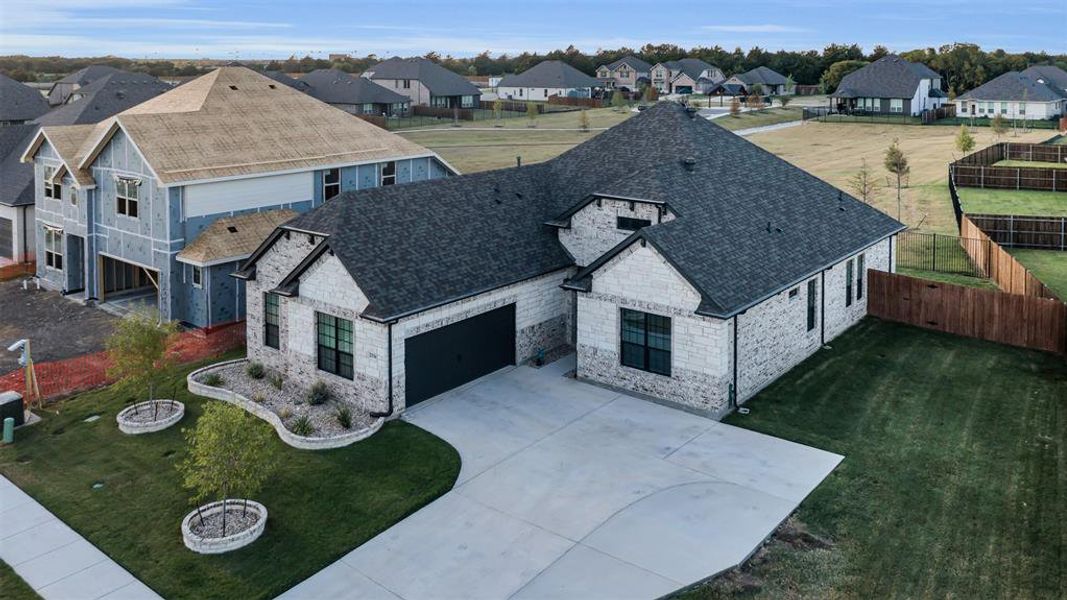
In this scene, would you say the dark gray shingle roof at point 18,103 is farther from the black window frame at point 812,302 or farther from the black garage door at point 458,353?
the black window frame at point 812,302

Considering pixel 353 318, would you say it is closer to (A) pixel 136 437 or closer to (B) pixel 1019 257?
(A) pixel 136 437

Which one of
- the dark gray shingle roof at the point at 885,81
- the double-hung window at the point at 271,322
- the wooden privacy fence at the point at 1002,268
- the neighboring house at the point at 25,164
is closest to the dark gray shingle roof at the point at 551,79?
the dark gray shingle roof at the point at 885,81

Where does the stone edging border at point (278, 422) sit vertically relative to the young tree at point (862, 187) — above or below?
below

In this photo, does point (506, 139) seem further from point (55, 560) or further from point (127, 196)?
point (55, 560)

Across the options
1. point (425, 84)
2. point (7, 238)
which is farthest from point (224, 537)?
point (425, 84)

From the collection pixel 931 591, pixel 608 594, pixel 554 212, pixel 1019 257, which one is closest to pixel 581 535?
pixel 608 594

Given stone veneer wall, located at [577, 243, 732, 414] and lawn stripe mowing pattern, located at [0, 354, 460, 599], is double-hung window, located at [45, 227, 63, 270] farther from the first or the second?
stone veneer wall, located at [577, 243, 732, 414]
